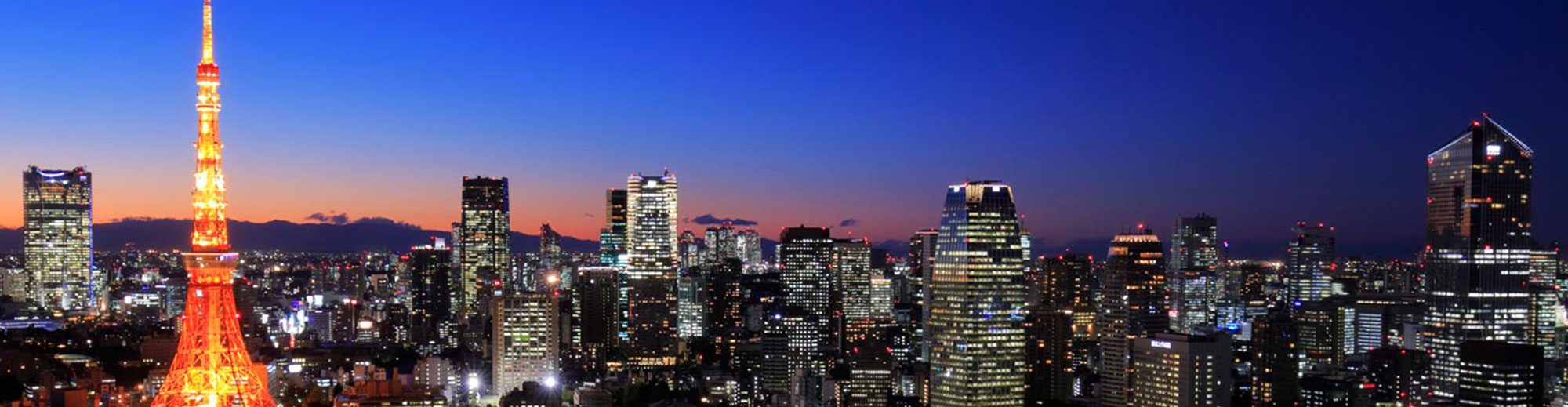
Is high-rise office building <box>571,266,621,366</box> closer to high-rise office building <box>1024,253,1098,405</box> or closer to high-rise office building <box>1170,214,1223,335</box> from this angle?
high-rise office building <box>1024,253,1098,405</box>

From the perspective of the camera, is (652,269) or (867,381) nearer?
(867,381)

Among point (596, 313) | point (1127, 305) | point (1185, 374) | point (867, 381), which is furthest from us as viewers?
point (596, 313)

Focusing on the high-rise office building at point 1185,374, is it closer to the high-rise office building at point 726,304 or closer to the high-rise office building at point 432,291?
the high-rise office building at point 726,304

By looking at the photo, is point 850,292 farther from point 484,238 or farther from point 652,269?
point 484,238

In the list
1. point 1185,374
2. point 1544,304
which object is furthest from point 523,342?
point 1544,304

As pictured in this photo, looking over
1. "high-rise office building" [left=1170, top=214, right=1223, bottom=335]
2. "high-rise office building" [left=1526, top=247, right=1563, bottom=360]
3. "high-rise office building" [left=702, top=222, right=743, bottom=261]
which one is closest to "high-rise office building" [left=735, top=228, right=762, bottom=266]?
"high-rise office building" [left=702, top=222, right=743, bottom=261]

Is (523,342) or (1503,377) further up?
(1503,377)

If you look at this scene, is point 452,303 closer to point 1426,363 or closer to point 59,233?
point 59,233

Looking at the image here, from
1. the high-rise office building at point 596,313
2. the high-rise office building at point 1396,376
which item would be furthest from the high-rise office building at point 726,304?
the high-rise office building at point 1396,376
